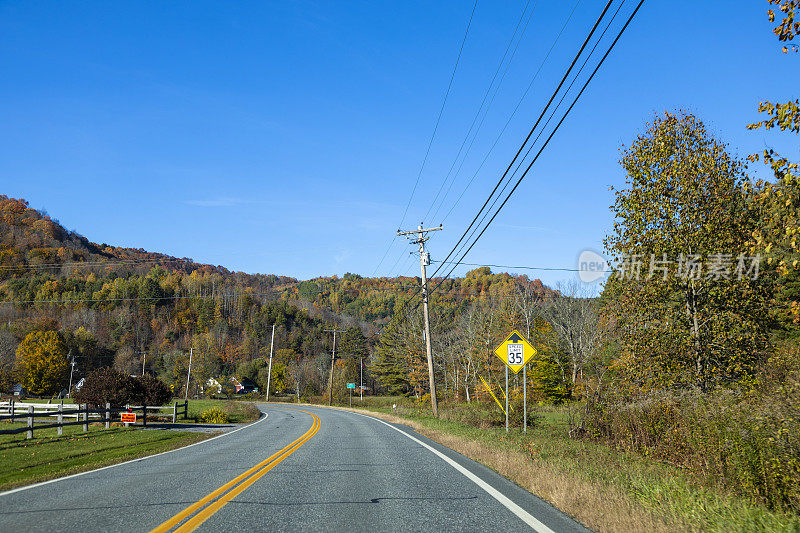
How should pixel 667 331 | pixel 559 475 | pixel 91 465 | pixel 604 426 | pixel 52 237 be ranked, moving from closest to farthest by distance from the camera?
pixel 559 475, pixel 91 465, pixel 667 331, pixel 604 426, pixel 52 237

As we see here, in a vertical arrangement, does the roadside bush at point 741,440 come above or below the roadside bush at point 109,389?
above

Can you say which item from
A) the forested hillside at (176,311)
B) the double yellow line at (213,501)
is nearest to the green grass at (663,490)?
the double yellow line at (213,501)

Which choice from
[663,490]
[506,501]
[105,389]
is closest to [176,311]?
[105,389]

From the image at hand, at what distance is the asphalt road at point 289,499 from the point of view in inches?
228

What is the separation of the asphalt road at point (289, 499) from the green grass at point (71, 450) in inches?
52.1

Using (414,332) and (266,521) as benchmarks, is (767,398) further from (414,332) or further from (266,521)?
(414,332)

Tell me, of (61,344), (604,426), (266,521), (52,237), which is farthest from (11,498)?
(52,237)

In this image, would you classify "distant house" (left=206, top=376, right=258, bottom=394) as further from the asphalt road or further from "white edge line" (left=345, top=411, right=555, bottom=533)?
"white edge line" (left=345, top=411, right=555, bottom=533)

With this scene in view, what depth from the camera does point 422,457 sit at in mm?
12273

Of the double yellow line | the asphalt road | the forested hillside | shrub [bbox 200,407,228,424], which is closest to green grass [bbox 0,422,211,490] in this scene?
the asphalt road

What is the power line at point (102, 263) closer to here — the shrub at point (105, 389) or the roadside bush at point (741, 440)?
the shrub at point (105, 389)

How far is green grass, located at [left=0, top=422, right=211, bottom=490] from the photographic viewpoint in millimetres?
10969

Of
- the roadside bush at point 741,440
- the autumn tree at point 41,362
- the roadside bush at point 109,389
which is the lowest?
the autumn tree at point 41,362

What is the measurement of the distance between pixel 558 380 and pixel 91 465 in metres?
45.3
